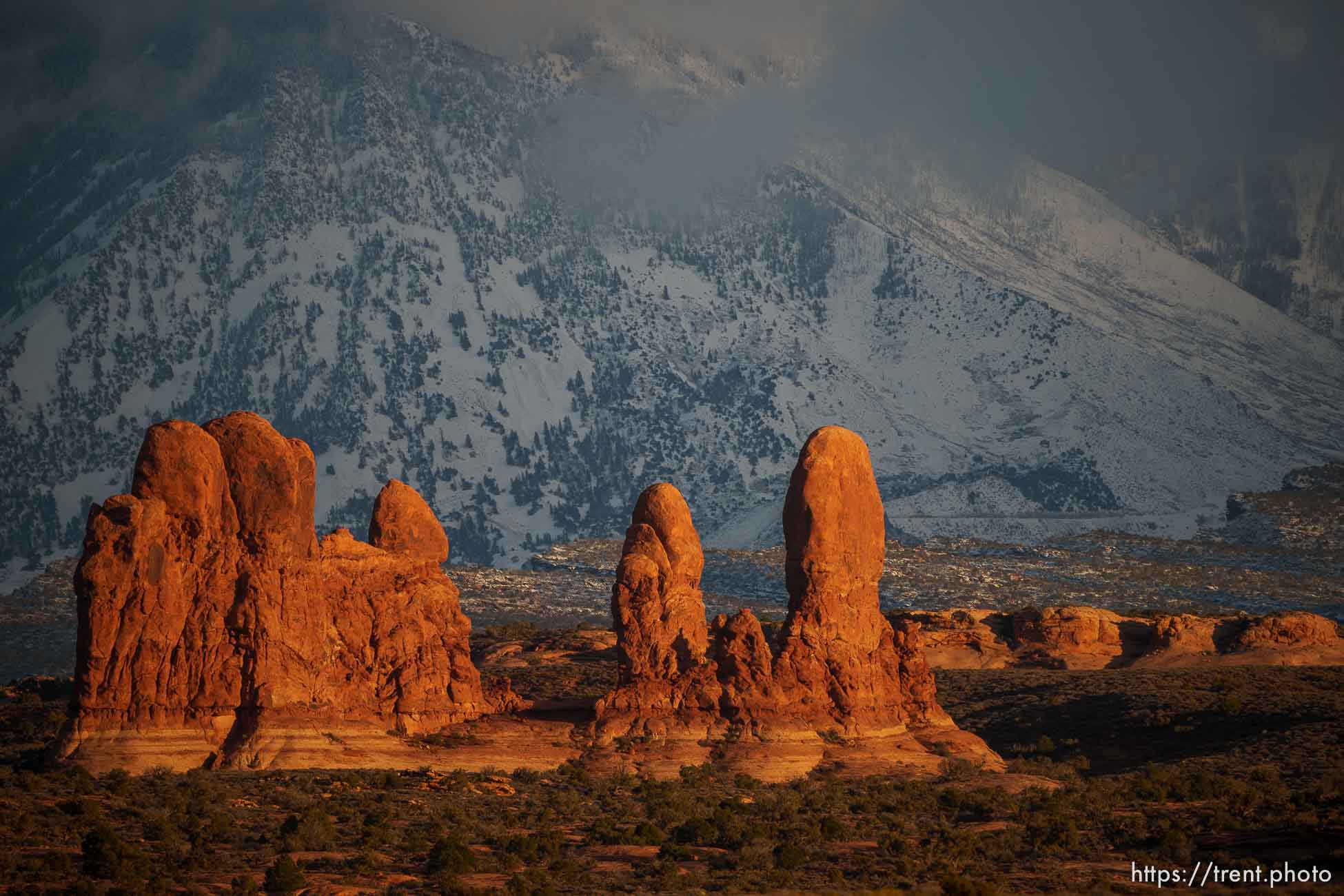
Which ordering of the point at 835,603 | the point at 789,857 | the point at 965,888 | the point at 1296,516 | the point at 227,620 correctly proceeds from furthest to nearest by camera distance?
1. the point at 1296,516
2. the point at 835,603
3. the point at 227,620
4. the point at 789,857
5. the point at 965,888

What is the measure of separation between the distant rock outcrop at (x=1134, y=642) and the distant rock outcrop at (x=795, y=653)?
26096 mm

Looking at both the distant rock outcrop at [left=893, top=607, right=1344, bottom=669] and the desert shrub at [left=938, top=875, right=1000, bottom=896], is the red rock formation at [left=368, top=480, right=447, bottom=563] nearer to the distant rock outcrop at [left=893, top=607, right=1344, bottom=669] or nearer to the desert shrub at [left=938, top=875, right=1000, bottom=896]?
the desert shrub at [left=938, top=875, right=1000, bottom=896]

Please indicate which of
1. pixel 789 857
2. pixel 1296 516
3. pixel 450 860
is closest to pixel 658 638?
pixel 789 857

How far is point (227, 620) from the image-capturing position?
2299 inches

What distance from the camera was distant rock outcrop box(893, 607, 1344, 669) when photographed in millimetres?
88375

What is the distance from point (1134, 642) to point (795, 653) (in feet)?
109

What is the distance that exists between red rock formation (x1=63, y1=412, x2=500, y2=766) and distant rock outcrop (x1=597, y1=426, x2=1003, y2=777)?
658cm

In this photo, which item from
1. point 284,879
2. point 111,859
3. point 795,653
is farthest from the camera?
point 795,653

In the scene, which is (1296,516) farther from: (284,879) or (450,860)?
(284,879)

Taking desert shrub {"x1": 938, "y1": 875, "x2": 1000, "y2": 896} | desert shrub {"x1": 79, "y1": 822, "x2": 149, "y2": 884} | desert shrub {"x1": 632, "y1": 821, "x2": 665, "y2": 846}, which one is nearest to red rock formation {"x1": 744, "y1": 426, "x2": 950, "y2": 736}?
desert shrub {"x1": 632, "y1": 821, "x2": 665, "y2": 846}

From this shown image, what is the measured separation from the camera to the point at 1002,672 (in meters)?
87.2

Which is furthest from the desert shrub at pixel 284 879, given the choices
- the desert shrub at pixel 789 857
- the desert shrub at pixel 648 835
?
the desert shrub at pixel 789 857

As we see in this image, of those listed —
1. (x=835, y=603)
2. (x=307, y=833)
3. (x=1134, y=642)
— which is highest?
(x=835, y=603)

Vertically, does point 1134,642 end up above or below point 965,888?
above
